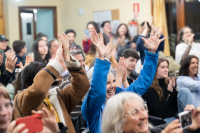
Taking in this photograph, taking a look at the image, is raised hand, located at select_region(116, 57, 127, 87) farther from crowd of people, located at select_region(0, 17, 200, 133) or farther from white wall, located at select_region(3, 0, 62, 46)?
white wall, located at select_region(3, 0, 62, 46)

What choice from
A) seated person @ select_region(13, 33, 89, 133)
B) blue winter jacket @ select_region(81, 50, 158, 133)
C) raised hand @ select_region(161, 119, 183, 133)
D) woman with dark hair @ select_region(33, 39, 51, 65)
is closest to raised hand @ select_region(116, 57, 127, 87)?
blue winter jacket @ select_region(81, 50, 158, 133)

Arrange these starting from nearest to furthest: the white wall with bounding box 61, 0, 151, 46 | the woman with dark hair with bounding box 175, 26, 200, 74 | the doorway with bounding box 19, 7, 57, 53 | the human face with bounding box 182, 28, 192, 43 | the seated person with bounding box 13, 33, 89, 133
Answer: the seated person with bounding box 13, 33, 89, 133 → the woman with dark hair with bounding box 175, 26, 200, 74 → the human face with bounding box 182, 28, 192, 43 → the white wall with bounding box 61, 0, 151, 46 → the doorway with bounding box 19, 7, 57, 53

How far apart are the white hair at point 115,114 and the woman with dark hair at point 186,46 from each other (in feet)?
9.68

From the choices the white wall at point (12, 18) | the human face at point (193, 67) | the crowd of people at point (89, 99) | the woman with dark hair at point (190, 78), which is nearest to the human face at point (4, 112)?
the crowd of people at point (89, 99)

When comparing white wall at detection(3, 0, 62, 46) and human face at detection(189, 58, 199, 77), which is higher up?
white wall at detection(3, 0, 62, 46)

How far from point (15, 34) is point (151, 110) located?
5.45m

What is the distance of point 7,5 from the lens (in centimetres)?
695

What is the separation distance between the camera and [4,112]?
1178 mm

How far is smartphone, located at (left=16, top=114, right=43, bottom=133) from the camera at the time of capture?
1.05 m

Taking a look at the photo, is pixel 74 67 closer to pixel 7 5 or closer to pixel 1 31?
pixel 1 31

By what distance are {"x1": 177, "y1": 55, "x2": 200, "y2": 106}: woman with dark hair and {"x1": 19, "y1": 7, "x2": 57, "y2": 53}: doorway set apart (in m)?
5.14

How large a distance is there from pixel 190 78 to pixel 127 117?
1943 millimetres

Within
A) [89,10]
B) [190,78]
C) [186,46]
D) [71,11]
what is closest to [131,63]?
[190,78]

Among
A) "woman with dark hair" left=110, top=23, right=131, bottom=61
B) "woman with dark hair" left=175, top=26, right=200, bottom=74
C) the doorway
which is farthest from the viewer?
the doorway
